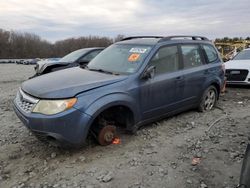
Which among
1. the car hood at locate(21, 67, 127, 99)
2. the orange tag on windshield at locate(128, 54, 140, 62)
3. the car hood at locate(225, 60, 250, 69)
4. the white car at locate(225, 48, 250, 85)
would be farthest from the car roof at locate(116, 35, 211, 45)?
the car hood at locate(225, 60, 250, 69)

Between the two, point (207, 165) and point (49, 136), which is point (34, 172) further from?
point (207, 165)

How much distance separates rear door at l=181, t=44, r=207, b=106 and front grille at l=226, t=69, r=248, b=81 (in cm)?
408

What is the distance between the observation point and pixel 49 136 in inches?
161

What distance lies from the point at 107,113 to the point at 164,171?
52.5 inches

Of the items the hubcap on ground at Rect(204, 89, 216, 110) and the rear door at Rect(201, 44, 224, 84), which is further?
the hubcap on ground at Rect(204, 89, 216, 110)

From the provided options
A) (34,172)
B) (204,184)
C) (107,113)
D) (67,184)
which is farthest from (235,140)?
(34,172)

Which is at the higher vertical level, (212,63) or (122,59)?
(122,59)

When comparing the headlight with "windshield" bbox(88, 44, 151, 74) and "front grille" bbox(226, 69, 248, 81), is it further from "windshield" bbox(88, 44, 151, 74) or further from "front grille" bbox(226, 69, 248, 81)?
"front grille" bbox(226, 69, 248, 81)

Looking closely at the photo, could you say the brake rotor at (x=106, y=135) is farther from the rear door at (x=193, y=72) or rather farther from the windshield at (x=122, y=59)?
the rear door at (x=193, y=72)

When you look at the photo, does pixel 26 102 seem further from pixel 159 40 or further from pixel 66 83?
pixel 159 40

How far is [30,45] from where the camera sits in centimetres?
7306

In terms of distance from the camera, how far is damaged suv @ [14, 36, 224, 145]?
4.09 metres

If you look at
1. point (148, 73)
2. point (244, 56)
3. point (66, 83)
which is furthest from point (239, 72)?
point (66, 83)

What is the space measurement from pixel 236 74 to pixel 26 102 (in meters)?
7.75
